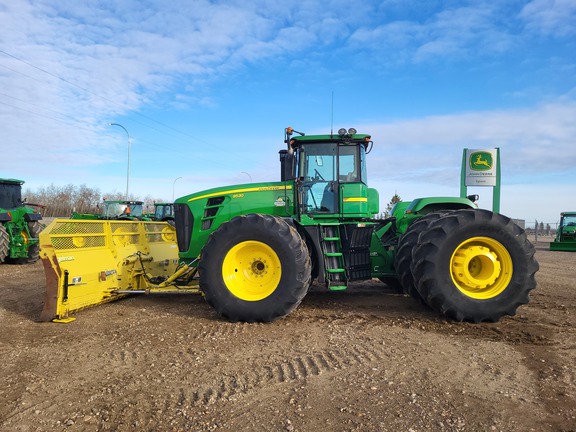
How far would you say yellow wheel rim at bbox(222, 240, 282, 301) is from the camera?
5.77 meters

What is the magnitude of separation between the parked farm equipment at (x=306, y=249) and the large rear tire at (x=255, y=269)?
1 centimetres

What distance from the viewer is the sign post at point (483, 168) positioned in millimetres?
13289

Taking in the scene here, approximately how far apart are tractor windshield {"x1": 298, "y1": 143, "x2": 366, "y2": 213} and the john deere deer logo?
323 inches

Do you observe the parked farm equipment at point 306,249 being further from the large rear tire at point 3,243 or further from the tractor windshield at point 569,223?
the tractor windshield at point 569,223

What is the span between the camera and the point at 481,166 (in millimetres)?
13422

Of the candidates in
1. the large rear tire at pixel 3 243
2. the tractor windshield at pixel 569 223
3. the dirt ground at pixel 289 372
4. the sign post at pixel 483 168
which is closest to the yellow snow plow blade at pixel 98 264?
the dirt ground at pixel 289 372

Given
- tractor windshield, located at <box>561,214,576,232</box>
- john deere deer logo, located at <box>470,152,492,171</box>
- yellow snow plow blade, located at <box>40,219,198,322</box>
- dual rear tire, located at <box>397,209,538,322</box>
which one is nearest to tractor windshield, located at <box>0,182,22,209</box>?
yellow snow plow blade, located at <box>40,219,198,322</box>

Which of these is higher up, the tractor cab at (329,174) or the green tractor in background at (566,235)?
the tractor cab at (329,174)

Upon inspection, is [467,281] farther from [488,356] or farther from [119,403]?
[119,403]

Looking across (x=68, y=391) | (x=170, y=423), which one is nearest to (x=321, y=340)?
(x=170, y=423)

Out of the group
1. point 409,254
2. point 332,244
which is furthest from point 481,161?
point 332,244

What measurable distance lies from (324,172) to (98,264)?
12.0 feet

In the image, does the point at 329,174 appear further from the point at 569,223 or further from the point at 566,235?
the point at 569,223

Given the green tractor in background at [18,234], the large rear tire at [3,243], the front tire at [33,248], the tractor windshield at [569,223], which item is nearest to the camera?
the large rear tire at [3,243]
